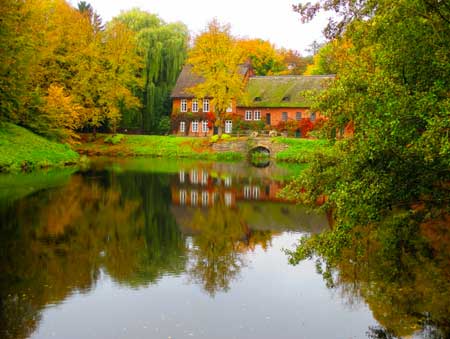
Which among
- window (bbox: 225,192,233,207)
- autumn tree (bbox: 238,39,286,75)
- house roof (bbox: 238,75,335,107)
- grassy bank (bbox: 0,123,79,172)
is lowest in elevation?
window (bbox: 225,192,233,207)

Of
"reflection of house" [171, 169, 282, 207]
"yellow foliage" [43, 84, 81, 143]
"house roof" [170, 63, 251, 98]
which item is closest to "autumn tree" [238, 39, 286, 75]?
"house roof" [170, 63, 251, 98]

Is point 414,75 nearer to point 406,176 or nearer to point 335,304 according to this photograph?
point 406,176

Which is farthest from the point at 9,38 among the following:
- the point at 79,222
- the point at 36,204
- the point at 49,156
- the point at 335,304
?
the point at 335,304

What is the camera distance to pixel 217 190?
31.5 meters

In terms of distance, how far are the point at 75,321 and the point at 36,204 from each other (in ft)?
43.8

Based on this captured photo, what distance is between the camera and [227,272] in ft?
51.2

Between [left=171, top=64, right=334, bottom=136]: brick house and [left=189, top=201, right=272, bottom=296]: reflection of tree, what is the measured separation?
118ft

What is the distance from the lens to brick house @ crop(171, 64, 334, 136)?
200 feet

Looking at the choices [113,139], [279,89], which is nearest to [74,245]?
[113,139]

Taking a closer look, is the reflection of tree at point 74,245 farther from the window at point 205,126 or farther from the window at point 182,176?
the window at point 205,126

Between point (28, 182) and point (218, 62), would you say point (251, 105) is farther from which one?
point (28, 182)

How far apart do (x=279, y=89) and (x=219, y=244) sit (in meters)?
45.3

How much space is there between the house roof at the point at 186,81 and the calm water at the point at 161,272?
34305 millimetres

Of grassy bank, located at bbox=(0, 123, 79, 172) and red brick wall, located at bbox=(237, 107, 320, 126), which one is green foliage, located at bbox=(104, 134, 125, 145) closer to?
grassy bank, located at bbox=(0, 123, 79, 172)
